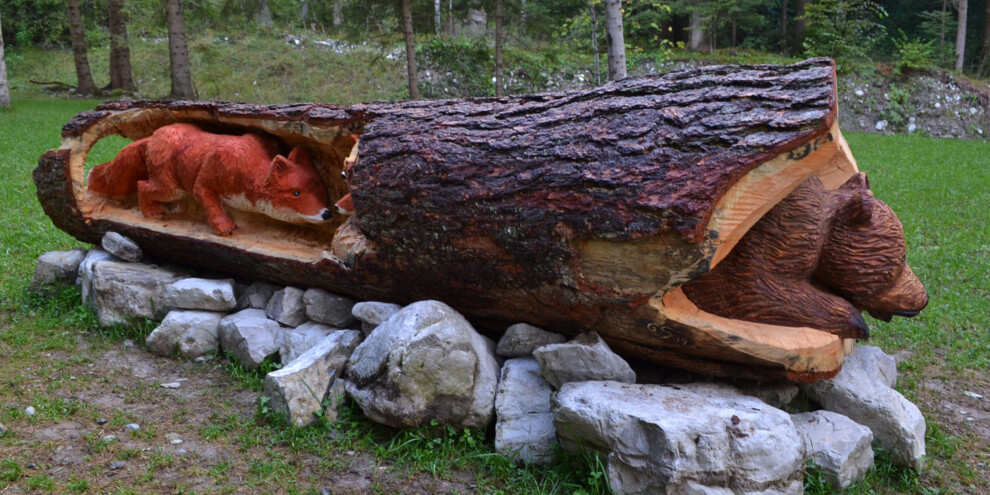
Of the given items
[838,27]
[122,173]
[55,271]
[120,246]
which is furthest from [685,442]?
[838,27]

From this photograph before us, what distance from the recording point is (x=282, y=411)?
335 cm

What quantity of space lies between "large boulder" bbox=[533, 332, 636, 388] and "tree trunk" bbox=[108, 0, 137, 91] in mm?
13834

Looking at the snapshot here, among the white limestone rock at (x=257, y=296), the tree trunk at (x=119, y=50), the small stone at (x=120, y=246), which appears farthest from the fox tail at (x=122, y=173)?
the tree trunk at (x=119, y=50)

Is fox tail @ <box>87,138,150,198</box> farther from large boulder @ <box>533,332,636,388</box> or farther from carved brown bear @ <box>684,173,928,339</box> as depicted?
carved brown bear @ <box>684,173,928,339</box>

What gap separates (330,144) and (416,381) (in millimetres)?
1762

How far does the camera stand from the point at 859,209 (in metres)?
3.34

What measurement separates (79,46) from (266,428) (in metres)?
14.9

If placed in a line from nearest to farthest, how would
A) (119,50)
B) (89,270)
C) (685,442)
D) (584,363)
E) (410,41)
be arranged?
1. (685,442)
2. (584,363)
3. (89,270)
4. (410,41)
5. (119,50)

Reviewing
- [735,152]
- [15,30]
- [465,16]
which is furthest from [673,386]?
[15,30]

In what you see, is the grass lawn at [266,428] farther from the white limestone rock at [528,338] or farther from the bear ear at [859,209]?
the bear ear at [859,209]

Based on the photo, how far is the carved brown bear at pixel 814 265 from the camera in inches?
129

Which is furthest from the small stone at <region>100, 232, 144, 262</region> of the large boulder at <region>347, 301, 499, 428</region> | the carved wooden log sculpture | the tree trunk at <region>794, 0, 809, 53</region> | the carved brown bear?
Answer: the tree trunk at <region>794, 0, 809, 53</region>

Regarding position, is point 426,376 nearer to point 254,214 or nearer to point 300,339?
point 300,339

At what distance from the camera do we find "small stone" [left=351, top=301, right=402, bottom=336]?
3.71 m
